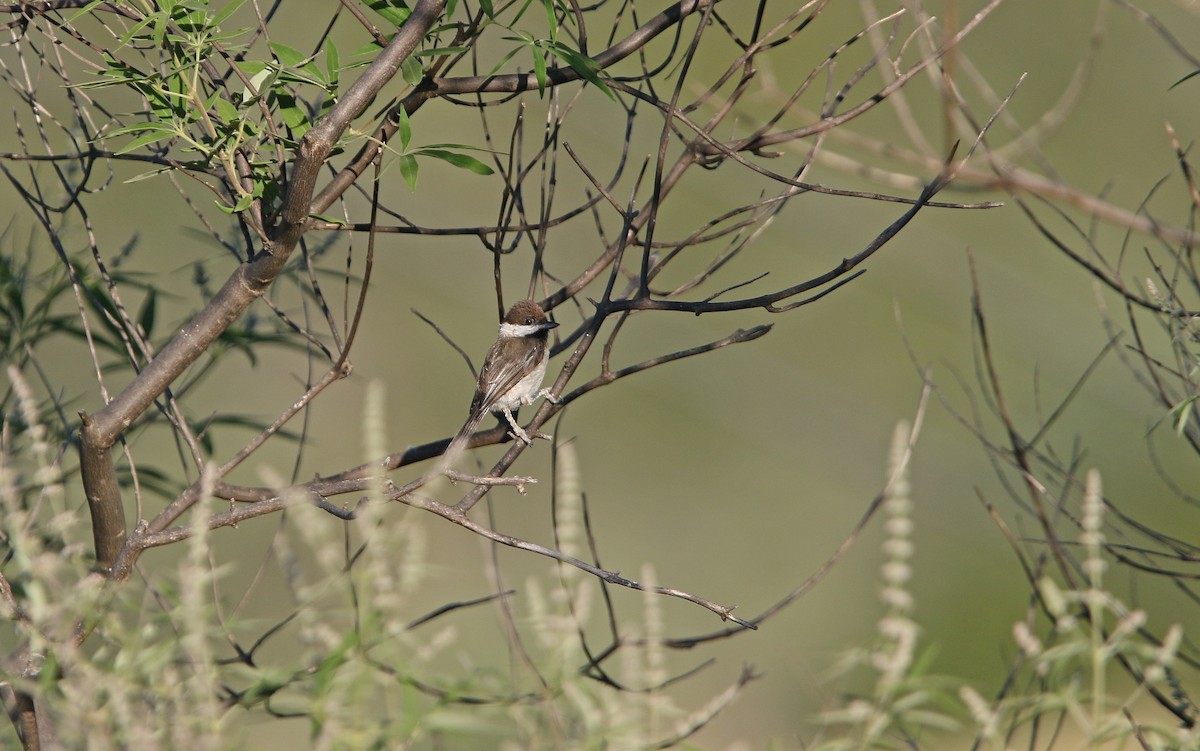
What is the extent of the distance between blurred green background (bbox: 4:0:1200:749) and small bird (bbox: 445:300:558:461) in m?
5.02

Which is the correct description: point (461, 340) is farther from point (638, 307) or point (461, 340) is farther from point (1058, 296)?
point (638, 307)

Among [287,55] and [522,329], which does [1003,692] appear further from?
[522,329]

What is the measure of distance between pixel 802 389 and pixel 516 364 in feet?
26.5

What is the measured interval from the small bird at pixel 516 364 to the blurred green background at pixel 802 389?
16.5 feet

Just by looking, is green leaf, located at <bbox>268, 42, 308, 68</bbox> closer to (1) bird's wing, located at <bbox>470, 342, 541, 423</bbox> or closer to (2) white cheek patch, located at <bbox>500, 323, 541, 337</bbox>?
(1) bird's wing, located at <bbox>470, 342, 541, 423</bbox>

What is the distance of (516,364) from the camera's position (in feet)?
17.7

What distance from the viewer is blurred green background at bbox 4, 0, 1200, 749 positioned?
1225cm

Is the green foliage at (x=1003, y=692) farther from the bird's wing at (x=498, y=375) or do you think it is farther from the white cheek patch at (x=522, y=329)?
the white cheek patch at (x=522, y=329)

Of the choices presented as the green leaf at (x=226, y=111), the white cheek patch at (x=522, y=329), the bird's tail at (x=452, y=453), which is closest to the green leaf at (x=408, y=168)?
the green leaf at (x=226, y=111)

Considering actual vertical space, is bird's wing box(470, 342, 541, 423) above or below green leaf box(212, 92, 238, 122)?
above

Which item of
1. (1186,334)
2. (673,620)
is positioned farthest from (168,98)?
(673,620)

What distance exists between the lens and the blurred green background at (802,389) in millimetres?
12250

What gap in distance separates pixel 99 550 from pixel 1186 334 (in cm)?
273

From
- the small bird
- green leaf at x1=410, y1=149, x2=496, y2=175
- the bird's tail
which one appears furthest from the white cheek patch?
green leaf at x1=410, y1=149, x2=496, y2=175
